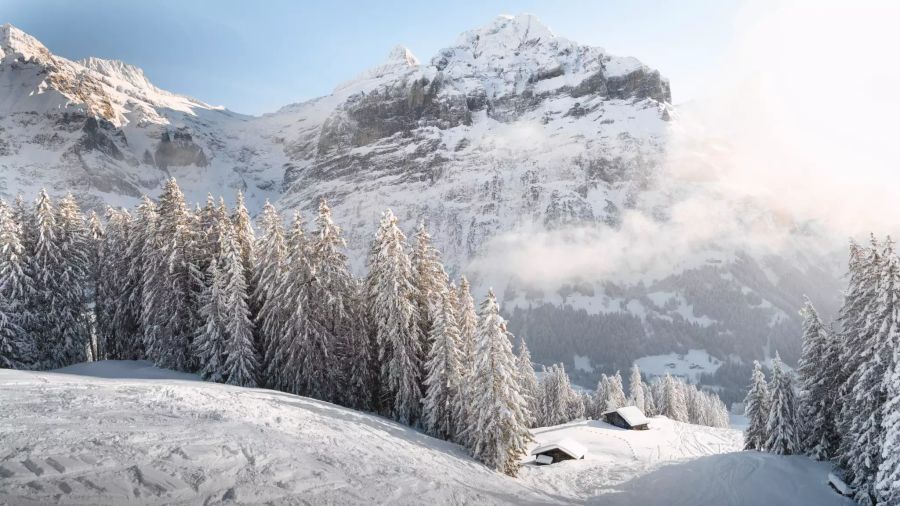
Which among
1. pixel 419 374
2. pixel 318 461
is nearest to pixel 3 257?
pixel 419 374

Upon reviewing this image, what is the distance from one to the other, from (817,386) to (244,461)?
34.9 metres

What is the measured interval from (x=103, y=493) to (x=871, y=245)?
34.0 meters

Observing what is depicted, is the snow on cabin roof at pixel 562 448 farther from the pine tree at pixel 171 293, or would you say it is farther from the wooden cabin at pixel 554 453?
the pine tree at pixel 171 293

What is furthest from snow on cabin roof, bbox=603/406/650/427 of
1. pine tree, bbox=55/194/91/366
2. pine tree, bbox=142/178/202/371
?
pine tree, bbox=55/194/91/366

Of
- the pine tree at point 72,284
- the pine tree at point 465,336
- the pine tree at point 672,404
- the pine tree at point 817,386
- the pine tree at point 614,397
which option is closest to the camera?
the pine tree at point 465,336

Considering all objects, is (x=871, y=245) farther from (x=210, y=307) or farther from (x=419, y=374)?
(x=210, y=307)

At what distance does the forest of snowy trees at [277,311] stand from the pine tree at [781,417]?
19943 millimetres

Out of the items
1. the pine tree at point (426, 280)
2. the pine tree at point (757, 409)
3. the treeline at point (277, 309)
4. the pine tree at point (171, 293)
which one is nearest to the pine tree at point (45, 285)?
the treeline at point (277, 309)

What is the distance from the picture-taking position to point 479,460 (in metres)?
24.9

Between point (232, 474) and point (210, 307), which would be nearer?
point (232, 474)

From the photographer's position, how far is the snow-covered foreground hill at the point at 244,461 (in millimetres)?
10773

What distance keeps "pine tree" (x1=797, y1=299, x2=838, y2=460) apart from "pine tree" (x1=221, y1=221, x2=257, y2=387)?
36042 mm

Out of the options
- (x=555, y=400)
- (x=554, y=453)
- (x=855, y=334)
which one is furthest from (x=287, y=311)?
(x=555, y=400)

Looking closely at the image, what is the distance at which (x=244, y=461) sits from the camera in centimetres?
1337
